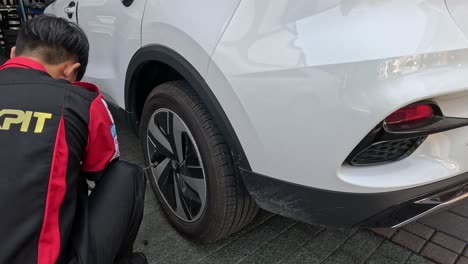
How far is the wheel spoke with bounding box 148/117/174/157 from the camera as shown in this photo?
5.94 feet

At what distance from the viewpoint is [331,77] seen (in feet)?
3.58

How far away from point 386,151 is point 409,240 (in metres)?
1.08

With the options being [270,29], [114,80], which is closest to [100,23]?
[114,80]

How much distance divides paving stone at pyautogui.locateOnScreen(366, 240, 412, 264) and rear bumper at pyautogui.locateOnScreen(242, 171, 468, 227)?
0.61 meters

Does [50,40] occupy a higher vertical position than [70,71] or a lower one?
higher

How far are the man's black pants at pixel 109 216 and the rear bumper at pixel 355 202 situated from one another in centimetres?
44

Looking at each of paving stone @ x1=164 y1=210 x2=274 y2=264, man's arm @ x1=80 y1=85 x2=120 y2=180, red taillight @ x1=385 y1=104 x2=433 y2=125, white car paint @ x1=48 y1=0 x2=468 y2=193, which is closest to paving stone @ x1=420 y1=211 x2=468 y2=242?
white car paint @ x1=48 y1=0 x2=468 y2=193

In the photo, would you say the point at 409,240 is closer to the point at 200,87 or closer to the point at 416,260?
the point at 416,260

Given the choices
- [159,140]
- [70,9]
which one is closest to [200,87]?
[159,140]

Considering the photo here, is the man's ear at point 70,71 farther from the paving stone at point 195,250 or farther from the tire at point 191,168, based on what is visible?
the paving stone at point 195,250

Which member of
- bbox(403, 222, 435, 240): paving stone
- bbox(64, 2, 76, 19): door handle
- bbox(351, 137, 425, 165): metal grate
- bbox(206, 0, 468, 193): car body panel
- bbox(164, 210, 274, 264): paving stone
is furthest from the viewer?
bbox(64, 2, 76, 19): door handle

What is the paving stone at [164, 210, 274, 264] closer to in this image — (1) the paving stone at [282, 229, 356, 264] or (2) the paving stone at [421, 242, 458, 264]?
(1) the paving stone at [282, 229, 356, 264]

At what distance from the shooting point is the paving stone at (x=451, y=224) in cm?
206

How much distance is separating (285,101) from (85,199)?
78 cm
